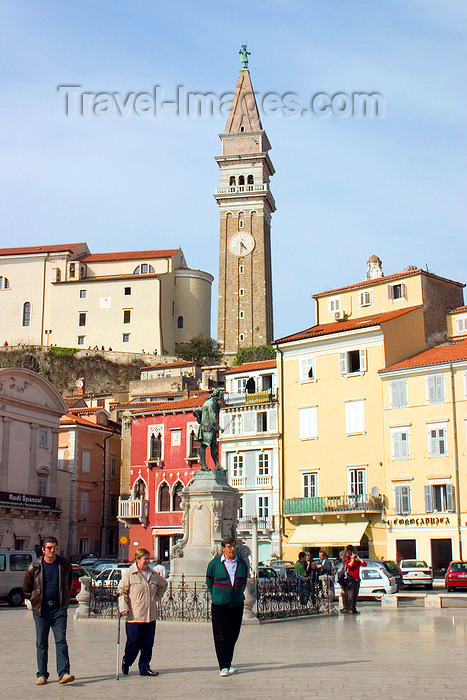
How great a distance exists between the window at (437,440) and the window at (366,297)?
10667mm

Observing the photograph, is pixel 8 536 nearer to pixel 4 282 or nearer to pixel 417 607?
pixel 417 607

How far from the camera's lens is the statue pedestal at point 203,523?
23.2 meters

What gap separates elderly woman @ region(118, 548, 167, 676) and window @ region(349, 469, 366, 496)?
32.0 meters

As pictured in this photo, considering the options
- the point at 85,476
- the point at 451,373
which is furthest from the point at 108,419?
the point at 451,373

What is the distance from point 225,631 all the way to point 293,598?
11.4 meters

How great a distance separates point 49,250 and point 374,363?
64397 millimetres

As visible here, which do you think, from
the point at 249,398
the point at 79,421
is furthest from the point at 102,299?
the point at 249,398

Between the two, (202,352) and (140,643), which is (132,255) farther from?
(140,643)

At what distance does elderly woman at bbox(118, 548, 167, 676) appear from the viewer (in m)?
11.8

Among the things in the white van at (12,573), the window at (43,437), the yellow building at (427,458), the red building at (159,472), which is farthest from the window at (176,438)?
the white van at (12,573)

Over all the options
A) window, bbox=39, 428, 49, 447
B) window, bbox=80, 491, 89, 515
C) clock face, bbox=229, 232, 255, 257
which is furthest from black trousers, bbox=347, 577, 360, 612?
clock face, bbox=229, 232, 255, 257

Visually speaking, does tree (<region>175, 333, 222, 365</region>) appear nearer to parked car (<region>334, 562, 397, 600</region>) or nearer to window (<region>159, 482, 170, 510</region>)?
window (<region>159, 482, 170, 510</region>)

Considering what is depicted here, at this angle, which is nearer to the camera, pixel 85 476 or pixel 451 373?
pixel 451 373

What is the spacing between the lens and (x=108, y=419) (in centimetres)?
6400
